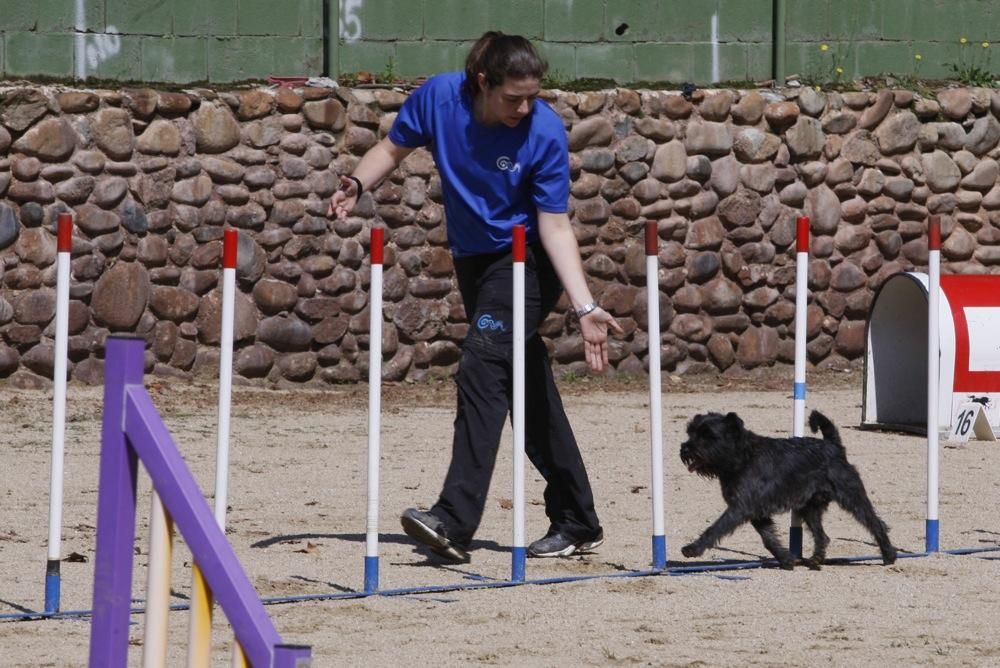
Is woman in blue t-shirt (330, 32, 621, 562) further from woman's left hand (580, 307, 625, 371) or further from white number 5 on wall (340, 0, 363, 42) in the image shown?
white number 5 on wall (340, 0, 363, 42)

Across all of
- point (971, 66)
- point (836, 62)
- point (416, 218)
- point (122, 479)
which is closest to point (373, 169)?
point (122, 479)

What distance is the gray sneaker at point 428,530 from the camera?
5750mm

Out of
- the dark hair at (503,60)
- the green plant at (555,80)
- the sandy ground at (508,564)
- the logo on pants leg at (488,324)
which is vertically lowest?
the sandy ground at (508,564)

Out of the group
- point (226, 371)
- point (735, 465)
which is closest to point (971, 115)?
point (735, 465)

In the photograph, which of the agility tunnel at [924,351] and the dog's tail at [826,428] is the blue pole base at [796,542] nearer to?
the dog's tail at [826,428]

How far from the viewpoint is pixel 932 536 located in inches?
246

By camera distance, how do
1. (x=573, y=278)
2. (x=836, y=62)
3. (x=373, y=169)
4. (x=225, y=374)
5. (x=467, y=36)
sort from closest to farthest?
(x=225, y=374), (x=573, y=278), (x=373, y=169), (x=467, y=36), (x=836, y=62)

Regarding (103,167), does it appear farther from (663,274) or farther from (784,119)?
(784,119)

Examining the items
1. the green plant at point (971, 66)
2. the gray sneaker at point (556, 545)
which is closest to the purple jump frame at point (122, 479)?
the gray sneaker at point (556, 545)

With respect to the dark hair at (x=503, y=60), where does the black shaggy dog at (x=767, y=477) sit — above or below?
A: below

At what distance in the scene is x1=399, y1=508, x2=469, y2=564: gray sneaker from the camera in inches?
226

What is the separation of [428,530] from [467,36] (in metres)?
6.19

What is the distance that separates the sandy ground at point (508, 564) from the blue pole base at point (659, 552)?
8cm

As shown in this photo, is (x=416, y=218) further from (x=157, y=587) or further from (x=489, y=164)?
(x=157, y=587)
